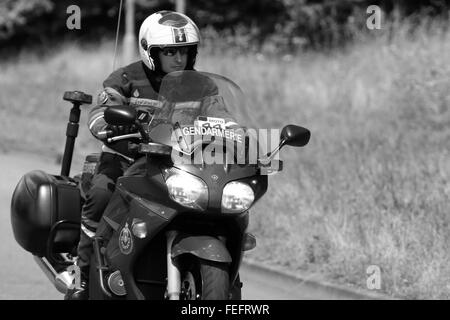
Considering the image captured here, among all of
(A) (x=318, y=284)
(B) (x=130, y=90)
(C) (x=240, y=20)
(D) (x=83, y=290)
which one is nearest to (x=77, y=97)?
(B) (x=130, y=90)

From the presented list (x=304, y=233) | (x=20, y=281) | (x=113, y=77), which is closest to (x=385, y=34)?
(x=304, y=233)

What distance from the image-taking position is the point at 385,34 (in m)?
16.2

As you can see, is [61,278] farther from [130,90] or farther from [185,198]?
[185,198]

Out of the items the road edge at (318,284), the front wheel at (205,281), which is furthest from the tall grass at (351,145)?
the front wheel at (205,281)

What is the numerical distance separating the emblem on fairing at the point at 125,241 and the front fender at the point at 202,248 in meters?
0.26

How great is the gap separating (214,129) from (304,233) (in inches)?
142

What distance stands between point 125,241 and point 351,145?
22.5 ft

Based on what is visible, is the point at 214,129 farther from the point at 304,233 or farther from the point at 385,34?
the point at 385,34

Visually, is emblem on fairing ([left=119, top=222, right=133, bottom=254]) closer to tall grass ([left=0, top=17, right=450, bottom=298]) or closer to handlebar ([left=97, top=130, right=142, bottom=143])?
handlebar ([left=97, top=130, right=142, bottom=143])

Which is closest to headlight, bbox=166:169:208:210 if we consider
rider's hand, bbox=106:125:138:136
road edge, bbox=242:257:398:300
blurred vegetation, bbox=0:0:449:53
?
rider's hand, bbox=106:125:138:136

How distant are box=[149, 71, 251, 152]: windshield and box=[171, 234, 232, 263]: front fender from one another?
1.47ft

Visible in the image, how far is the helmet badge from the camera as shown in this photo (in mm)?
5988

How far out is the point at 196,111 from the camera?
553cm
